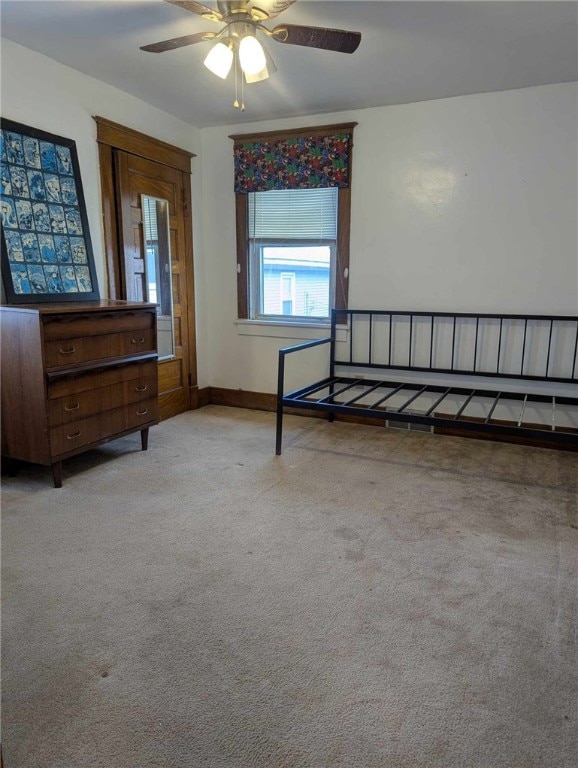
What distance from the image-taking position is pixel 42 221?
2830mm

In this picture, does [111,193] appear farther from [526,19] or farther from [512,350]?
[512,350]

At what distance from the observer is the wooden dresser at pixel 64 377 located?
2.48 metres

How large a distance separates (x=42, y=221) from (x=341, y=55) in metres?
1.88

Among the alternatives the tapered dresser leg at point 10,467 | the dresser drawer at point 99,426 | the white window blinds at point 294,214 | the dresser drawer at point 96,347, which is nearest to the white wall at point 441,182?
the white window blinds at point 294,214

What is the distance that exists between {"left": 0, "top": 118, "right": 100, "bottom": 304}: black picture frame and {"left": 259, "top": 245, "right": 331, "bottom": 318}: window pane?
1.45 meters

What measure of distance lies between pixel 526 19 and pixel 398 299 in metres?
1.75

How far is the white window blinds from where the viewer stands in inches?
149

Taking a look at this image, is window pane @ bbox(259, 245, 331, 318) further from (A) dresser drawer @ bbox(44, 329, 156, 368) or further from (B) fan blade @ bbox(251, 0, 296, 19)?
(B) fan blade @ bbox(251, 0, 296, 19)

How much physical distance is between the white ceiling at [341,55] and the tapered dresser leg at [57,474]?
2156mm

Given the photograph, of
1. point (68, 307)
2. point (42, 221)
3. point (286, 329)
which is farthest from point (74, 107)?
point (286, 329)

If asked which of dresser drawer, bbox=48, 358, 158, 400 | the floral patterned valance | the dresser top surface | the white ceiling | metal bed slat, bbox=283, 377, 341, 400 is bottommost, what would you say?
metal bed slat, bbox=283, 377, 341, 400

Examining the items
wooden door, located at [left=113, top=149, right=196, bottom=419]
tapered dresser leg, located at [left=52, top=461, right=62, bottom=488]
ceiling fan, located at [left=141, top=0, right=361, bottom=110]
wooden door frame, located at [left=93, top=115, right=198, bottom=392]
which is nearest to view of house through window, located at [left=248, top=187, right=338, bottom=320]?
wooden door, located at [left=113, top=149, right=196, bottom=419]

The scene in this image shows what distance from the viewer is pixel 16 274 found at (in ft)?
Result: 8.79

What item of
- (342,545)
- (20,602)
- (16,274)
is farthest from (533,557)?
(16,274)
